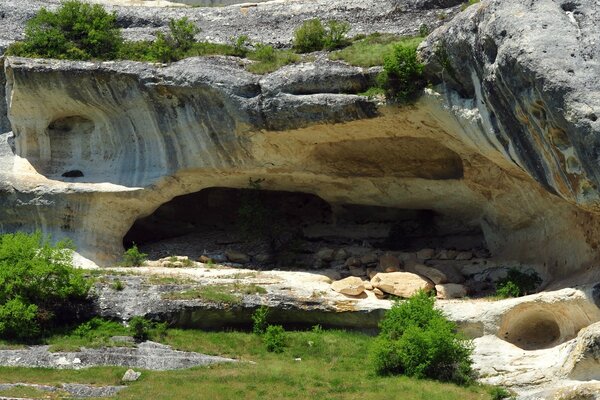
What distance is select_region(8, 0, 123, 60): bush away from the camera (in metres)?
28.3

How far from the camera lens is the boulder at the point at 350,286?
24359 mm

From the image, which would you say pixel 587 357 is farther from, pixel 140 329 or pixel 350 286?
pixel 140 329

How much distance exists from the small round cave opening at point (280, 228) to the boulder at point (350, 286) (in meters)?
3.36

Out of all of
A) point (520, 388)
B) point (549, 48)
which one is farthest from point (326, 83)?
point (520, 388)

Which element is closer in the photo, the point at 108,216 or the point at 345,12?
the point at 108,216

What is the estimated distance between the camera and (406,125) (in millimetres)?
25625

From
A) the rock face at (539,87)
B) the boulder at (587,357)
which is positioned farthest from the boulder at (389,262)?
the boulder at (587,357)

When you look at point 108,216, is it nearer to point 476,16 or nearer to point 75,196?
point 75,196

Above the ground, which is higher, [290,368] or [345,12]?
[345,12]

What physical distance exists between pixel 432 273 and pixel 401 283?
1251 millimetres

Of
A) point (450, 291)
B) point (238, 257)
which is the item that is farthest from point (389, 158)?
point (238, 257)

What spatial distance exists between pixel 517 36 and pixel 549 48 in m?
0.74

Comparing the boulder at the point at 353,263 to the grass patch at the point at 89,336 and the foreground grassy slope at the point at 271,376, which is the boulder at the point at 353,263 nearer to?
the foreground grassy slope at the point at 271,376

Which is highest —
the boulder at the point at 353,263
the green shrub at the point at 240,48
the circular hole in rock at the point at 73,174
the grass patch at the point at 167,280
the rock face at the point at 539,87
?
the green shrub at the point at 240,48
